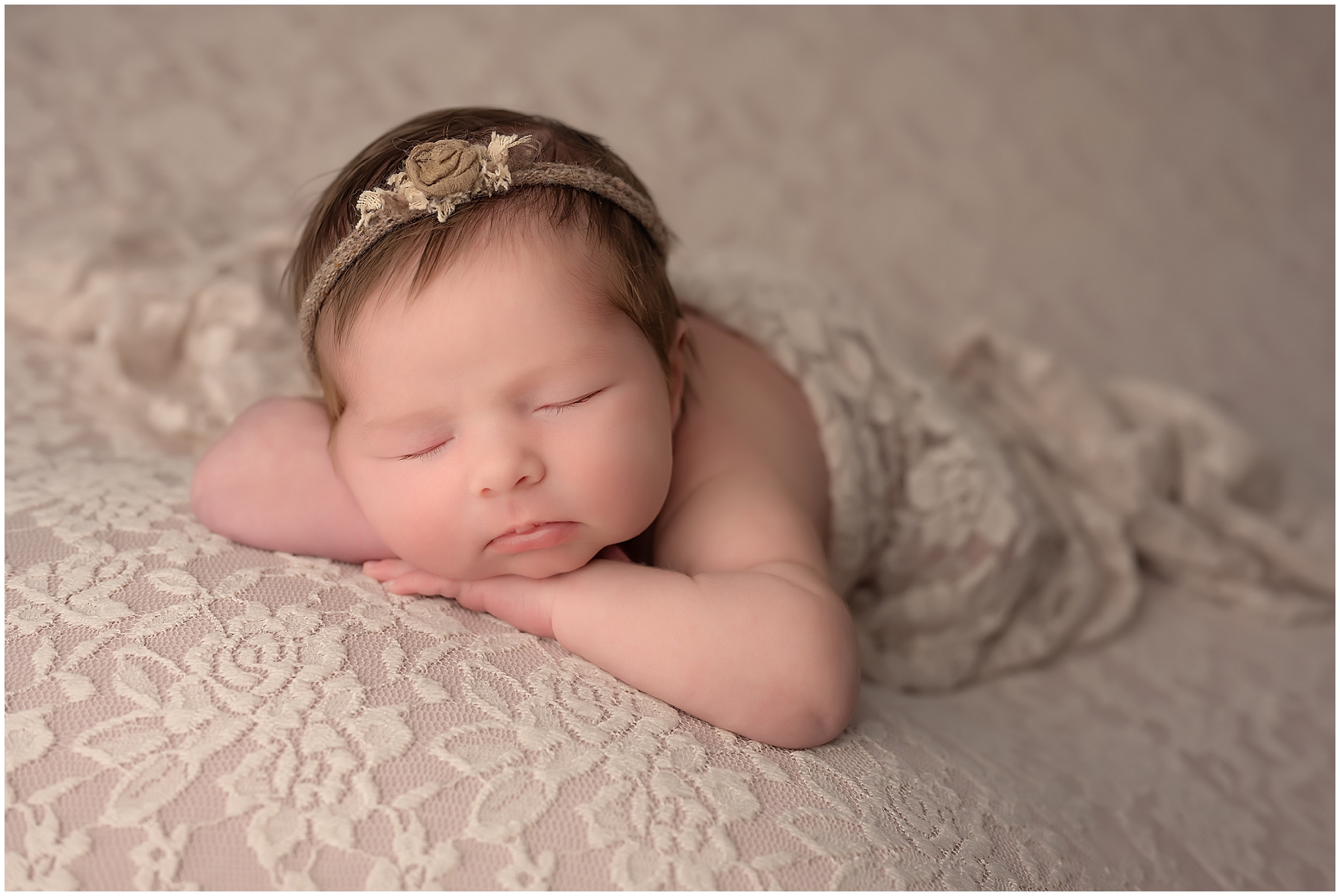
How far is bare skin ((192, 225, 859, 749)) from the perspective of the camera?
84 cm

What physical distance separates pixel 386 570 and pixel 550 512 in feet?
0.58

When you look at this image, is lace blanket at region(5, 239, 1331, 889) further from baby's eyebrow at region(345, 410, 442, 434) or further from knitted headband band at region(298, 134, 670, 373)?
knitted headband band at region(298, 134, 670, 373)

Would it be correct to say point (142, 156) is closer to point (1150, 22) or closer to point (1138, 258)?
point (1138, 258)

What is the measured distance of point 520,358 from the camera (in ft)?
2.83

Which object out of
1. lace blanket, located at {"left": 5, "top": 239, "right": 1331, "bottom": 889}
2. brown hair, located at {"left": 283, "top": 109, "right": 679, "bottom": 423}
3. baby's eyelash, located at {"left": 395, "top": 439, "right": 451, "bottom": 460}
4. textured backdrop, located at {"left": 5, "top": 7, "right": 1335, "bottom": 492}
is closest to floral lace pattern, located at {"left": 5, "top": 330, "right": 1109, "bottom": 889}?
lace blanket, located at {"left": 5, "top": 239, "right": 1331, "bottom": 889}

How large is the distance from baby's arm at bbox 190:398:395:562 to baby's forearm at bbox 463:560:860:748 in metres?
0.15

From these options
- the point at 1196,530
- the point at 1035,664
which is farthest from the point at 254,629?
the point at 1196,530

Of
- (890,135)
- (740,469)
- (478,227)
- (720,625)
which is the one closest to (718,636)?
(720,625)

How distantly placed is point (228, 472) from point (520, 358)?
1.16ft

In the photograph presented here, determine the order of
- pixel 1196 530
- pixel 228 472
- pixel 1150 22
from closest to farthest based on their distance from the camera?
pixel 228 472
pixel 1196 530
pixel 1150 22

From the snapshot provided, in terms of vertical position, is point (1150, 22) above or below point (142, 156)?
above

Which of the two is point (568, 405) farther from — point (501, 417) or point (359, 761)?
point (359, 761)

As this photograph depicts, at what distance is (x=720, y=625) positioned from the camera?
85 cm

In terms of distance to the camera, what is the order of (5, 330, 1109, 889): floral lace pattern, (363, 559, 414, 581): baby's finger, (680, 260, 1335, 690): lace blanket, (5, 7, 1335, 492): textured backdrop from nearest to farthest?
(5, 330, 1109, 889): floral lace pattern < (363, 559, 414, 581): baby's finger < (680, 260, 1335, 690): lace blanket < (5, 7, 1335, 492): textured backdrop
